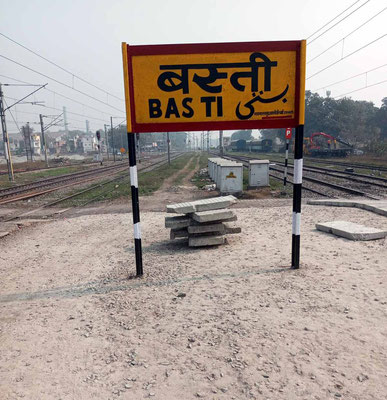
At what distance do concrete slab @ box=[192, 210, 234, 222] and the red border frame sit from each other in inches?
77.4

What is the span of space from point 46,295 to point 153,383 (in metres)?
2.67

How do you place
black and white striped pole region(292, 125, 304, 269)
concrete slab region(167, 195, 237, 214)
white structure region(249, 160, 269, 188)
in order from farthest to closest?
white structure region(249, 160, 269, 188) < concrete slab region(167, 195, 237, 214) < black and white striped pole region(292, 125, 304, 269)

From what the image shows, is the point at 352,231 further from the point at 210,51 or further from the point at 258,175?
the point at 258,175

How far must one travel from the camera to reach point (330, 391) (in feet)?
8.43

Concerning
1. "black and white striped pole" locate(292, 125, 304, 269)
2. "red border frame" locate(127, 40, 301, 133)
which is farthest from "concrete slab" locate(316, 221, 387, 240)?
"red border frame" locate(127, 40, 301, 133)

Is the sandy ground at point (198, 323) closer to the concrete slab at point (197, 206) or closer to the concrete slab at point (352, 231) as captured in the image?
the concrete slab at point (352, 231)

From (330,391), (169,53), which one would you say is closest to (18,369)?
(330,391)

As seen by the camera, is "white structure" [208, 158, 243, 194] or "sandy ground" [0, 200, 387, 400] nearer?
"sandy ground" [0, 200, 387, 400]

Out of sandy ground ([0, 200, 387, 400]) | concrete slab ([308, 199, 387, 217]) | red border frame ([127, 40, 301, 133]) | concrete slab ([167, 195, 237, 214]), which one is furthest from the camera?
concrete slab ([308, 199, 387, 217])

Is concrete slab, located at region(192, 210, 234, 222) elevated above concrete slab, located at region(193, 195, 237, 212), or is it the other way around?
concrete slab, located at region(193, 195, 237, 212)

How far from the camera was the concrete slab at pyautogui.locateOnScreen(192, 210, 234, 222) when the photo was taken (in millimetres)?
6156

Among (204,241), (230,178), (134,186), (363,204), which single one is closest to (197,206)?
(204,241)

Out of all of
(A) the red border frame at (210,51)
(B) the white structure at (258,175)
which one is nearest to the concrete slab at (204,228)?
(A) the red border frame at (210,51)

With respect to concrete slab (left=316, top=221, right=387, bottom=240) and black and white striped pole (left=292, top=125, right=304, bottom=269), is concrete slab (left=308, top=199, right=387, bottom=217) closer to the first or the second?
concrete slab (left=316, top=221, right=387, bottom=240)
